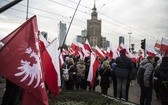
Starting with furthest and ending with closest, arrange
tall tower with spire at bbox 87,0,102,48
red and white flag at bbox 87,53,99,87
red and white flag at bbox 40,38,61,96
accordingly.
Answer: tall tower with spire at bbox 87,0,102,48, red and white flag at bbox 87,53,99,87, red and white flag at bbox 40,38,61,96

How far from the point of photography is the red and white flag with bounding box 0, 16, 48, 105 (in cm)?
386

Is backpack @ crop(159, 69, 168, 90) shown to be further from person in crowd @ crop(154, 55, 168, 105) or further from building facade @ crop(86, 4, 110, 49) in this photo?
building facade @ crop(86, 4, 110, 49)

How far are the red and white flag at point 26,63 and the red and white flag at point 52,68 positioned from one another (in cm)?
169

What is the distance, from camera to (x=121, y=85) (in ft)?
34.3

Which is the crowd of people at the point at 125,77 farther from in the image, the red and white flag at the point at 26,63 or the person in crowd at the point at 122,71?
the red and white flag at the point at 26,63

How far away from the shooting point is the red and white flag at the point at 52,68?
5.74 metres

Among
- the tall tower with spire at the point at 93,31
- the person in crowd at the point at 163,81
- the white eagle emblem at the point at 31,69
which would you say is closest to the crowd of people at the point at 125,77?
the person in crowd at the point at 163,81

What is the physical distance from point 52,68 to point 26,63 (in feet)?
6.39

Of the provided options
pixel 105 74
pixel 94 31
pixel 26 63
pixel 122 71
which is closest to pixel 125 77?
pixel 122 71

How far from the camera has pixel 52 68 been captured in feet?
19.7

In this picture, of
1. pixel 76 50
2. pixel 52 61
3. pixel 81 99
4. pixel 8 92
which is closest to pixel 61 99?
pixel 81 99

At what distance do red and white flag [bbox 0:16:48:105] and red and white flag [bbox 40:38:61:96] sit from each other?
169cm

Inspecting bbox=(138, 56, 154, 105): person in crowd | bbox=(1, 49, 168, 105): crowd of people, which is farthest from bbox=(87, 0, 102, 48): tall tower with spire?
bbox=(138, 56, 154, 105): person in crowd

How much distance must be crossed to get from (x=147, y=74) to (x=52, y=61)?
3.79 metres
